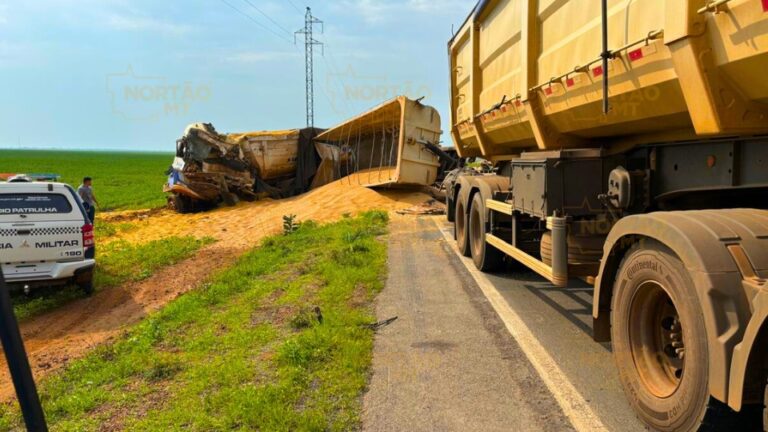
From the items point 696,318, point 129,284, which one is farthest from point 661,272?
point 129,284

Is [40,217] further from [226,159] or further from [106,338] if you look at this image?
[226,159]

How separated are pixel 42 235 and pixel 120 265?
3703mm

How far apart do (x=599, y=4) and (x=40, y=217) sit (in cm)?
775

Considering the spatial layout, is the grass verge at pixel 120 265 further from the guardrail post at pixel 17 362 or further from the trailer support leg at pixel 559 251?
the trailer support leg at pixel 559 251

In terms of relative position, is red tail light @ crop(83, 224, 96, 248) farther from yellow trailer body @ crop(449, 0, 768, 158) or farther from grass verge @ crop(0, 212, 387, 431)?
yellow trailer body @ crop(449, 0, 768, 158)

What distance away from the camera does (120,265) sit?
11664 mm

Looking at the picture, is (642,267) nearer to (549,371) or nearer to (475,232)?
(549,371)

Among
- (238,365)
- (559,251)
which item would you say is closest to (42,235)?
(238,365)

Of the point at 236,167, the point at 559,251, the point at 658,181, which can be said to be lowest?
the point at 559,251

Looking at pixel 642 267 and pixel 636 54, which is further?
pixel 636 54

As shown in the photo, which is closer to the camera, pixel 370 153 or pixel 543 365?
pixel 543 365

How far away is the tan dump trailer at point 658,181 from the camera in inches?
106

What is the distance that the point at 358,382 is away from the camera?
423cm

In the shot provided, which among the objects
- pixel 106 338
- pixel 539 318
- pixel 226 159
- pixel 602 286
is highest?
pixel 226 159
